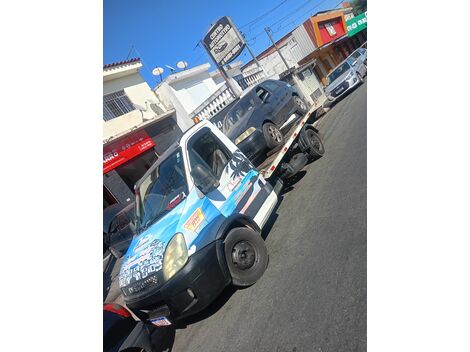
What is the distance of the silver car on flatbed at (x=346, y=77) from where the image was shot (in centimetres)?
1417

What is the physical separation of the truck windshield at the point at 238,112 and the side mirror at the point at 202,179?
4030mm

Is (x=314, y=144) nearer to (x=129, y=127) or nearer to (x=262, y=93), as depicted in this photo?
(x=262, y=93)

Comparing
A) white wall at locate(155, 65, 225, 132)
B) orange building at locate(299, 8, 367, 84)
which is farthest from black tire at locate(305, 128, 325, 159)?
orange building at locate(299, 8, 367, 84)

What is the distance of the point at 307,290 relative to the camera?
3.08 meters

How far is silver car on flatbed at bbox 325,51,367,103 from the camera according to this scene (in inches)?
558

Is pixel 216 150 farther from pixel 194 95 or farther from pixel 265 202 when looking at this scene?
pixel 194 95

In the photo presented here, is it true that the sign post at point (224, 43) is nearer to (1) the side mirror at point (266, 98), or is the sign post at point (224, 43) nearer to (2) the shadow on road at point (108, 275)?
(1) the side mirror at point (266, 98)

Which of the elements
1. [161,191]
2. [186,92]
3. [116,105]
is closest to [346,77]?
[186,92]

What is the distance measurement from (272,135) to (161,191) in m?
3.51

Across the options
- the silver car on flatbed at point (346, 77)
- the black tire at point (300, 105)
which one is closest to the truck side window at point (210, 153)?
the black tire at point (300, 105)

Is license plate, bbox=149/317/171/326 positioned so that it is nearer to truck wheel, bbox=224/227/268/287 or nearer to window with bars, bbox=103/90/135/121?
truck wheel, bbox=224/227/268/287

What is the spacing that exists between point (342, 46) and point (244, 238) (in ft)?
128

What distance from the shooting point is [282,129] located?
7457mm
